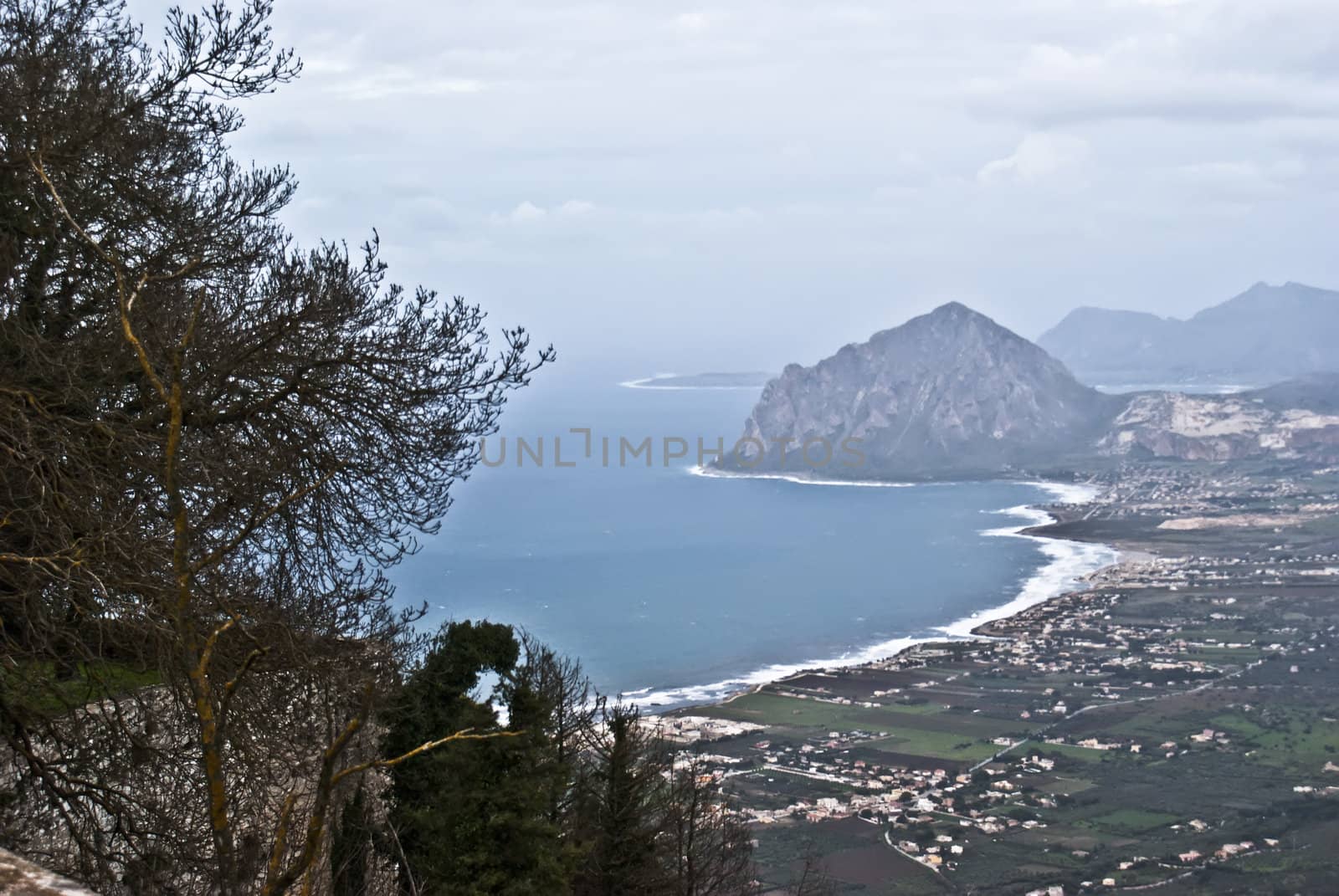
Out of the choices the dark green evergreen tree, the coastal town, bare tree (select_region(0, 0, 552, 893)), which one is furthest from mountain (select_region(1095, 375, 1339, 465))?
bare tree (select_region(0, 0, 552, 893))

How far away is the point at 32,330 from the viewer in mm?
7184

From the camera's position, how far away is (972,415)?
13112cm

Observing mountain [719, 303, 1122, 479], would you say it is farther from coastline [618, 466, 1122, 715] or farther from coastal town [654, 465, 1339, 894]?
coastal town [654, 465, 1339, 894]

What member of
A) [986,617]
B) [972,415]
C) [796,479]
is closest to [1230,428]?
[972,415]

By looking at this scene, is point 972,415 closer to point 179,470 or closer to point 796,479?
point 796,479

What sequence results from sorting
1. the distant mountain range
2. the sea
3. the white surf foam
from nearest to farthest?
the sea < the white surf foam < the distant mountain range

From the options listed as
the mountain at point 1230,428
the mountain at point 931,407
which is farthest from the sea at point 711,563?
the mountain at point 1230,428

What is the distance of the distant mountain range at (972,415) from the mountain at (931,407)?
0.12 metres

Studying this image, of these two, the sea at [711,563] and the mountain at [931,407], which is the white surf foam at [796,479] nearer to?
the sea at [711,563]

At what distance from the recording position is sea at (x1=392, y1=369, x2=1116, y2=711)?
165ft

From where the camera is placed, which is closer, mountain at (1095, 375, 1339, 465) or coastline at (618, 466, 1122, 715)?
coastline at (618, 466, 1122, 715)

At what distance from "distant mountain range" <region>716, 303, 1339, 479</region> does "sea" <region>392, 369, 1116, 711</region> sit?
330 inches

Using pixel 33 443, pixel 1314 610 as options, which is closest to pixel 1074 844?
pixel 33 443

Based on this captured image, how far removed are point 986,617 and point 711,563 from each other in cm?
1891
